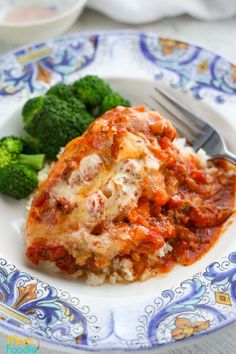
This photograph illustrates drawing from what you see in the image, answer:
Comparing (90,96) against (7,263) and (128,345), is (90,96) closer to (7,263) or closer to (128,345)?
(7,263)

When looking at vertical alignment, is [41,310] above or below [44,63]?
below

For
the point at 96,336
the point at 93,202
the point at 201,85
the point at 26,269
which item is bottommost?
the point at 26,269

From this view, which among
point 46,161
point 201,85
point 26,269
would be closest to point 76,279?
point 26,269

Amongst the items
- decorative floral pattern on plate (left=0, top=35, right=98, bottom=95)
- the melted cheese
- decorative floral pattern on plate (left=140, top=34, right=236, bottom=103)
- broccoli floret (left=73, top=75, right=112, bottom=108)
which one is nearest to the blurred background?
decorative floral pattern on plate (left=0, top=35, right=98, bottom=95)

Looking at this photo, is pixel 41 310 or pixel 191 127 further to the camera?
pixel 191 127

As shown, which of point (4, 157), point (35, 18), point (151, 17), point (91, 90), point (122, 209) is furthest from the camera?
point (151, 17)

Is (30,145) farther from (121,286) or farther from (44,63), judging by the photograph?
(121,286)

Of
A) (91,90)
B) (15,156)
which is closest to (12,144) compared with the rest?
(15,156)
